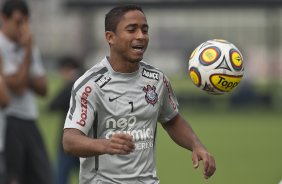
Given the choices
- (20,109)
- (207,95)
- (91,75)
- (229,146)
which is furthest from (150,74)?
(207,95)

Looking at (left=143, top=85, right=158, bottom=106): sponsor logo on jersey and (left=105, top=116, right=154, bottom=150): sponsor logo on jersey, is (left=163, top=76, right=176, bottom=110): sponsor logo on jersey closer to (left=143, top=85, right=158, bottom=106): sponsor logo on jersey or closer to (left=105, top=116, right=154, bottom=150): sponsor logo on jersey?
(left=143, top=85, right=158, bottom=106): sponsor logo on jersey

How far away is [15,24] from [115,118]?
3.76 metres

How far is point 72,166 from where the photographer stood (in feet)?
42.5

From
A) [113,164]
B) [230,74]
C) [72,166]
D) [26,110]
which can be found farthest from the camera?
[72,166]

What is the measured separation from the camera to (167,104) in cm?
723

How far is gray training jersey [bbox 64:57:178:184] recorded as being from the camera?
6684 mm

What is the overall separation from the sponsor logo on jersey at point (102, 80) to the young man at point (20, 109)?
3420mm

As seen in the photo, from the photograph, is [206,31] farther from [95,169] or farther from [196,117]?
[95,169]

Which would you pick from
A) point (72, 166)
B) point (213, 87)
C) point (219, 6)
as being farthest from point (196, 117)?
point (213, 87)

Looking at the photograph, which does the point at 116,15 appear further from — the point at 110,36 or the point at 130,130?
the point at 130,130

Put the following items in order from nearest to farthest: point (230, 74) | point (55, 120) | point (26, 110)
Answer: point (230, 74)
point (26, 110)
point (55, 120)

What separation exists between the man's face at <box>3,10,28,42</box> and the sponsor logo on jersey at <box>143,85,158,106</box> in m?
3.56

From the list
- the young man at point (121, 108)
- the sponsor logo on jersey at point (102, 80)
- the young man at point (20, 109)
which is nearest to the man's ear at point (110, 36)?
the young man at point (121, 108)

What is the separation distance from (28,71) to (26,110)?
47cm
